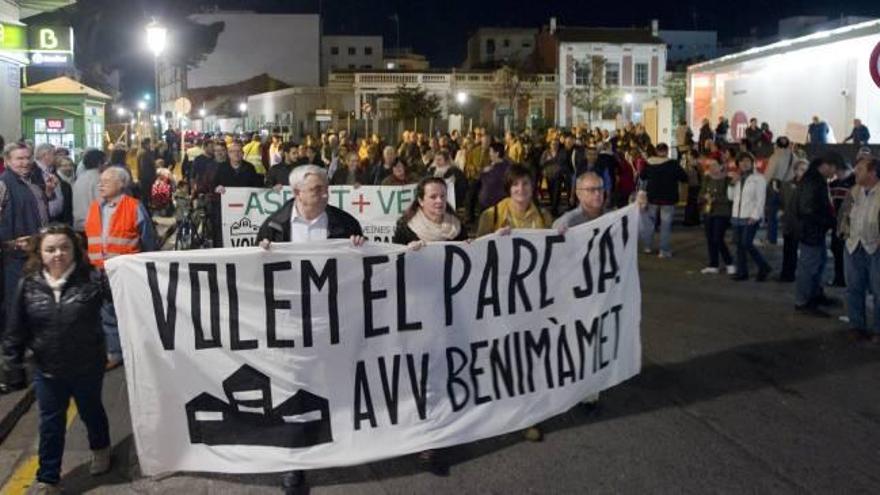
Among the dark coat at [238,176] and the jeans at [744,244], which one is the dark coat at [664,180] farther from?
the dark coat at [238,176]

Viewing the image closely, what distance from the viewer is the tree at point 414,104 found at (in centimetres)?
5846

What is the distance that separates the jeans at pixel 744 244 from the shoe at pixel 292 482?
30.0 feet

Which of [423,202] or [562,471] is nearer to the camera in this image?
[562,471]

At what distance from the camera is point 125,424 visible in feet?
23.3

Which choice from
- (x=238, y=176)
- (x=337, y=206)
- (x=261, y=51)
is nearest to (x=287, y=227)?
(x=337, y=206)

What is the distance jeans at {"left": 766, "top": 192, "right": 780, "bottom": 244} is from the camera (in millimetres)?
16703

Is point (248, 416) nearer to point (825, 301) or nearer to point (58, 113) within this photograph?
point (825, 301)

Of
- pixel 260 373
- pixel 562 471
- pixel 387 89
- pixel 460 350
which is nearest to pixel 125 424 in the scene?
pixel 260 373

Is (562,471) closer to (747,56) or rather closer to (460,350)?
(460,350)

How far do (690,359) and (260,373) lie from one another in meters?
4.58

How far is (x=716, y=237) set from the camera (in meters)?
14.0

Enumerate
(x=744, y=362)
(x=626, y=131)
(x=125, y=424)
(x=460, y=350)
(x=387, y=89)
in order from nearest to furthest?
(x=460, y=350), (x=125, y=424), (x=744, y=362), (x=626, y=131), (x=387, y=89)

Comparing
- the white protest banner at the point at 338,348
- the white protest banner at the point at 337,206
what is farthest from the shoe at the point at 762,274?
the white protest banner at the point at 338,348

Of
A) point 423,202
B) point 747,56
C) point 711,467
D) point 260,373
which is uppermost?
point 747,56
